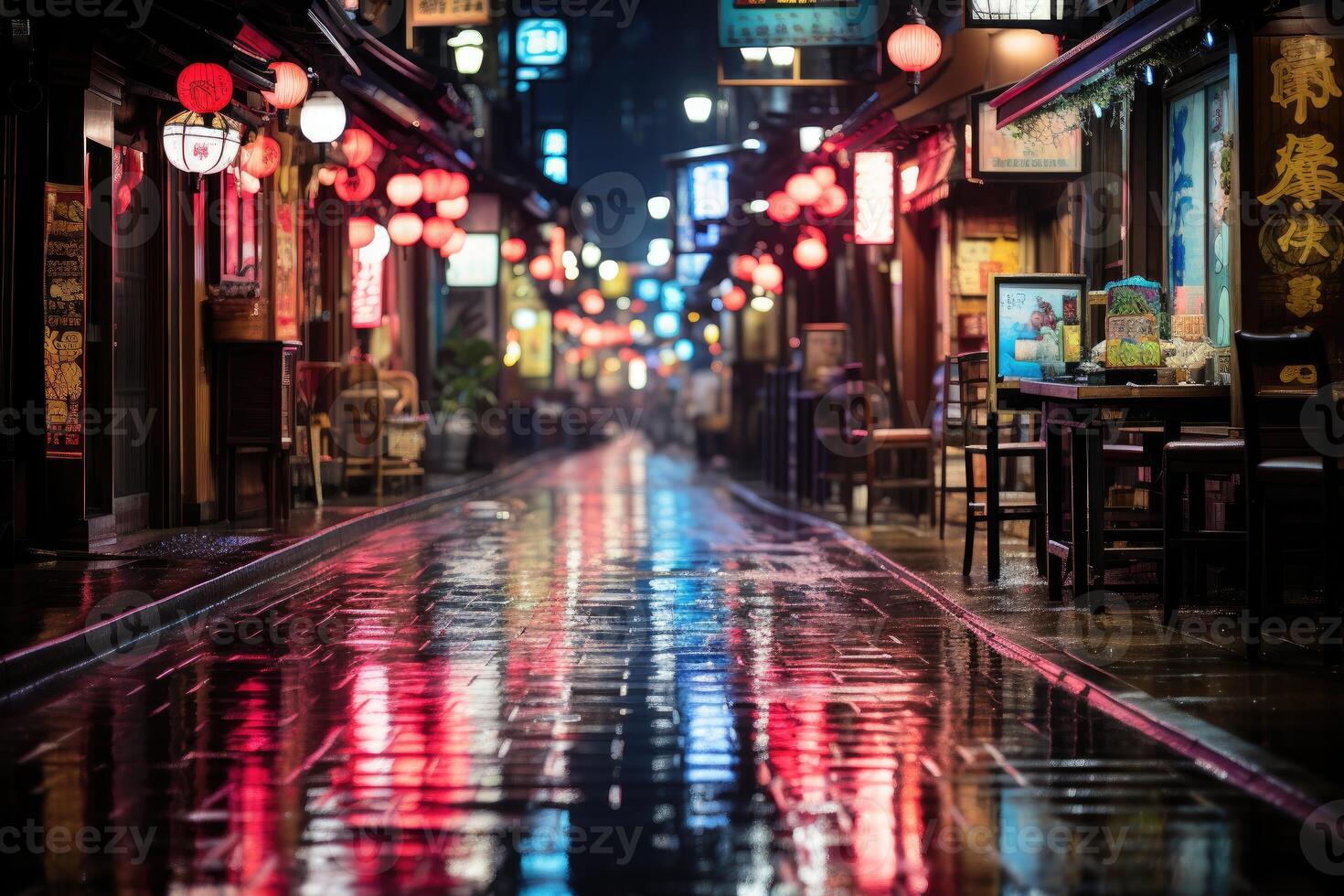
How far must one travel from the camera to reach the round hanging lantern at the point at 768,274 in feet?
108

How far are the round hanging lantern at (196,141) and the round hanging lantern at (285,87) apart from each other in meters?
2.71

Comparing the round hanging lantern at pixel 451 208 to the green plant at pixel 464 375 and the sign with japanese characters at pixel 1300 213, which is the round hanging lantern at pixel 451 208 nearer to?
the green plant at pixel 464 375

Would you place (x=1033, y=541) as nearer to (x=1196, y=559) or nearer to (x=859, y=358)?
(x=1196, y=559)

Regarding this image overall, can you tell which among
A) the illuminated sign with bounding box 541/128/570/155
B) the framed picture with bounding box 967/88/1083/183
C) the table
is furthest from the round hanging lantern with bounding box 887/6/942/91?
the illuminated sign with bounding box 541/128/570/155

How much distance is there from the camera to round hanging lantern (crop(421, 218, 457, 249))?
27.1m

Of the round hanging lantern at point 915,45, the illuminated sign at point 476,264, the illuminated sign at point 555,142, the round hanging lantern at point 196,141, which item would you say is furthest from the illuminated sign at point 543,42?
the round hanging lantern at point 196,141

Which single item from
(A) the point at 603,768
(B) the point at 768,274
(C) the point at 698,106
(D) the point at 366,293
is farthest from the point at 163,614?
(C) the point at 698,106

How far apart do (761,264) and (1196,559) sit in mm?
23345

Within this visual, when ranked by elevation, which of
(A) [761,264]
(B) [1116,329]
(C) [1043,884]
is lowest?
(C) [1043,884]

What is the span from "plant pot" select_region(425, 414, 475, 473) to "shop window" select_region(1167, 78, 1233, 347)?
18.5 meters

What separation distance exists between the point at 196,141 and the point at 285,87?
9.74 ft

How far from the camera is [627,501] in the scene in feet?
78.1

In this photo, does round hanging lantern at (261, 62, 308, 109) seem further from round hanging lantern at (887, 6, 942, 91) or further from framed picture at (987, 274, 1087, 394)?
framed picture at (987, 274, 1087, 394)

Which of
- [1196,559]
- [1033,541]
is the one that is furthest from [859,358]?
[1196,559]
